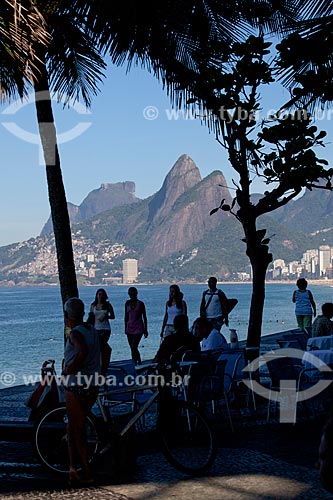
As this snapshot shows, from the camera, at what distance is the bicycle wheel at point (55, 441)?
7664 mm

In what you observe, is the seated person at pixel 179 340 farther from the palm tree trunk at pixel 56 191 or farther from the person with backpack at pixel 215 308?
the person with backpack at pixel 215 308

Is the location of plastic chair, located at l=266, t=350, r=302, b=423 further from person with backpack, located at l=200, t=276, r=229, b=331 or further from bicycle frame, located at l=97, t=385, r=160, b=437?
person with backpack, located at l=200, t=276, r=229, b=331

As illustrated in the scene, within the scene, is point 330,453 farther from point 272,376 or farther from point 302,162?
point 302,162

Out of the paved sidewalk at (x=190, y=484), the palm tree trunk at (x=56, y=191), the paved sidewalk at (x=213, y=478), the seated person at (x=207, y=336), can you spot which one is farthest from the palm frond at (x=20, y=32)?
the paved sidewalk at (x=190, y=484)

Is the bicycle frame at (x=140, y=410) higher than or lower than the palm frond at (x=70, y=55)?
lower

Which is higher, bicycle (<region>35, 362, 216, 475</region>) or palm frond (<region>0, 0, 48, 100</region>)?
palm frond (<region>0, 0, 48, 100</region>)

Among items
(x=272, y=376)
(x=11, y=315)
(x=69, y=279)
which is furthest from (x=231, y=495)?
(x=11, y=315)

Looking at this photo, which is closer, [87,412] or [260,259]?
[87,412]

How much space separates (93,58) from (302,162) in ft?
11.3

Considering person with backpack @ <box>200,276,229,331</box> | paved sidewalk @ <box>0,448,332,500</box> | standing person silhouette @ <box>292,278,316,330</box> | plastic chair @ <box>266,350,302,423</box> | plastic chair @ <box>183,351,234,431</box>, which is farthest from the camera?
standing person silhouette @ <box>292,278,316,330</box>

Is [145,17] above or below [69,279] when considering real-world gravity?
above

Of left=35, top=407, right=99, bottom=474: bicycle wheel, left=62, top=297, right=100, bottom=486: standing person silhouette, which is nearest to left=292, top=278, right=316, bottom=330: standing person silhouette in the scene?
left=35, top=407, right=99, bottom=474: bicycle wheel

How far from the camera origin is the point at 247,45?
37.2ft

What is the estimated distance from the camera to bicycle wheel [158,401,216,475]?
7.54 m
